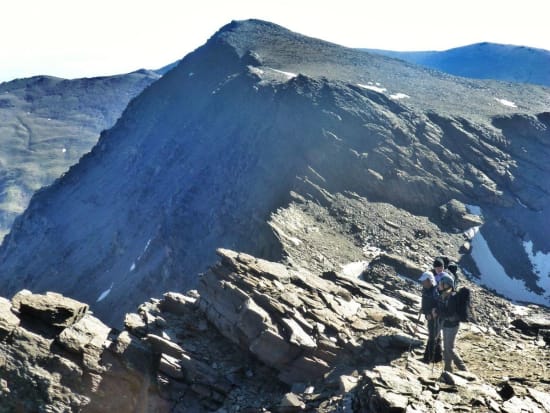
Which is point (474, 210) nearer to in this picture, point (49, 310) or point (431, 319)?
point (431, 319)

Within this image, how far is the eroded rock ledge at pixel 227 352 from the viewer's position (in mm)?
18172

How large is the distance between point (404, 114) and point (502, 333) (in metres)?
48.1

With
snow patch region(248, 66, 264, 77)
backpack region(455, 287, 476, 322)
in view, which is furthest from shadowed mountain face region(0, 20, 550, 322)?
backpack region(455, 287, 476, 322)

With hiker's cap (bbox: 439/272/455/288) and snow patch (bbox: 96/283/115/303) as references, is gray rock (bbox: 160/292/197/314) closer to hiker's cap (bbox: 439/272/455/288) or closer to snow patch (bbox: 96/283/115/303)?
hiker's cap (bbox: 439/272/455/288)

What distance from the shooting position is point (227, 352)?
20750 millimetres

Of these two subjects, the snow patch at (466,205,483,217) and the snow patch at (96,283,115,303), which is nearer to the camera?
the snow patch at (466,205,483,217)

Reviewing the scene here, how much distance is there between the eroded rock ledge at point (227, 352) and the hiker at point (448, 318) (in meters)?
0.67

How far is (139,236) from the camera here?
7106cm

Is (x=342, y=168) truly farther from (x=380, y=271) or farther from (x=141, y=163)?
(x=141, y=163)

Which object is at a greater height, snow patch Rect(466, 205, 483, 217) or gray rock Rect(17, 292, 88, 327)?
snow patch Rect(466, 205, 483, 217)

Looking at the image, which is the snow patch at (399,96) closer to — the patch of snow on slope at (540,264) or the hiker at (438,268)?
the patch of snow on slope at (540,264)

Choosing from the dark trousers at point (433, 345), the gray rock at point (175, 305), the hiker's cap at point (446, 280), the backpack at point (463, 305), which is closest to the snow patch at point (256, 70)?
the gray rock at point (175, 305)

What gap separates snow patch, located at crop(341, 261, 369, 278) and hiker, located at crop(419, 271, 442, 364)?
2479cm

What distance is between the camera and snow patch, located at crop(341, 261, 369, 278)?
42.4 metres
